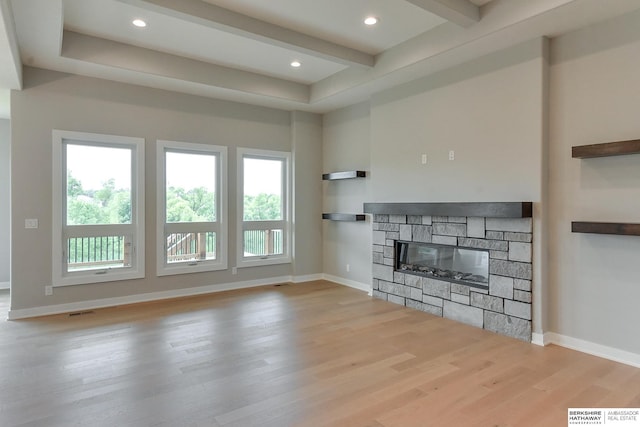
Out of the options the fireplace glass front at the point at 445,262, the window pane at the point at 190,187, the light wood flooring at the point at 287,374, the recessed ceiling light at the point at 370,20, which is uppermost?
the recessed ceiling light at the point at 370,20

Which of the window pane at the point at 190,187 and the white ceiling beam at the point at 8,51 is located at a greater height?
the white ceiling beam at the point at 8,51

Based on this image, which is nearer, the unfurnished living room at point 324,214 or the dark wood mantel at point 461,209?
the unfurnished living room at point 324,214

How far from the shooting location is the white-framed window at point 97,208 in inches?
185

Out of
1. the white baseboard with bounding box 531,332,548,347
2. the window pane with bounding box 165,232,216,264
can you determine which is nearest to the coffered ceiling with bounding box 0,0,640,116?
the window pane with bounding box 165,232,216,264

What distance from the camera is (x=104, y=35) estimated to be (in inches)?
166

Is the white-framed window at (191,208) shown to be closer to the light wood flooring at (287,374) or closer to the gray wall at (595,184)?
the light wood flooring at (287,374)

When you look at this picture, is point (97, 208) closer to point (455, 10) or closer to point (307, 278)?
point (307, 278)

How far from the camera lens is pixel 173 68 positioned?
15.7 ft

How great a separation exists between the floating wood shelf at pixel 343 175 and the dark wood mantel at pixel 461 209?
1.94 ft

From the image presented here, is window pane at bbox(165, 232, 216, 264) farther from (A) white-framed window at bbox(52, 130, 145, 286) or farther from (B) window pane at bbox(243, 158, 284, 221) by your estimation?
(B) window pane at bbox(243, 158, 284, 221)

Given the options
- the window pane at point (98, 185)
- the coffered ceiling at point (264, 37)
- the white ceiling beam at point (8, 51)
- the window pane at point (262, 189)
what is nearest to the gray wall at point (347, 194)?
the coffered ceiling at point (264, 37)

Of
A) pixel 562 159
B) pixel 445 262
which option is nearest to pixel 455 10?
pixel 562 159

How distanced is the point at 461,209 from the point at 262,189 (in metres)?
3.35

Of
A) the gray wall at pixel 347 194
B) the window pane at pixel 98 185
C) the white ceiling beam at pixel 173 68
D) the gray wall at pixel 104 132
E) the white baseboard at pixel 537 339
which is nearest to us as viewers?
the white baseboard at pixel 537 339
